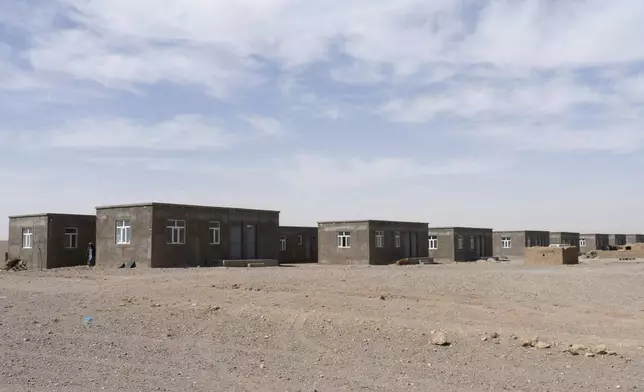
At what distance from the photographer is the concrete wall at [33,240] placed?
125 feet

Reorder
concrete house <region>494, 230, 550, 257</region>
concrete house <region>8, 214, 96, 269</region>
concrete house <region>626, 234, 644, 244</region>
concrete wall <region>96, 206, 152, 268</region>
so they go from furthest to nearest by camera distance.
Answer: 1. concrete house <region>626, 234, 644, 244</region>
2. concrete house <region>494, 230, 550, 257</region>
3. concrete house <region>8, 214, 96, 269</region>
4. concrete wall <region>96, 206, 152, 268</region>

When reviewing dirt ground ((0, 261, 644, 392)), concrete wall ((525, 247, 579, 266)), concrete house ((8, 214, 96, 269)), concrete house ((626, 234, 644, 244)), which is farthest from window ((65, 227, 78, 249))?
concrete house ((626, 234, 644, 244))

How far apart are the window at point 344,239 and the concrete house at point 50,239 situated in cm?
1570

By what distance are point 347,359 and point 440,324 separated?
3563mm

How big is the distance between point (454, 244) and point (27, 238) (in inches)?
1236

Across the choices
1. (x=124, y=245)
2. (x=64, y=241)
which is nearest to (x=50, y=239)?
(x=64, y=241)

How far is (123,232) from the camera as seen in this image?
34.9 metres

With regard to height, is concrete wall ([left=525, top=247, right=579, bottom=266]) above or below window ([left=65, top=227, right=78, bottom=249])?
below

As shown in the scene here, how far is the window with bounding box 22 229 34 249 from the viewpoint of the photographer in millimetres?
39156

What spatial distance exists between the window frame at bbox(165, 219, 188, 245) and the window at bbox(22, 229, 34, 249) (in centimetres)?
1046

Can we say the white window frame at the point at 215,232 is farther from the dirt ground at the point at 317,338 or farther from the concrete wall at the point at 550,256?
the concrete wall at the point at 550,256

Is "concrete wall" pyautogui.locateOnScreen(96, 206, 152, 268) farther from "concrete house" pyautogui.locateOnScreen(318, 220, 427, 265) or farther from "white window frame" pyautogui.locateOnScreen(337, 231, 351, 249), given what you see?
"white window frame" pyautogui.locateOnScreen(337, 231, 351, 249)

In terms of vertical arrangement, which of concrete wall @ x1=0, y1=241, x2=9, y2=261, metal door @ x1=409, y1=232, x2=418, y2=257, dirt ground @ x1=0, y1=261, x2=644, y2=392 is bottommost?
dirt ground @ x1=0, y1=261, x2=644, y2=392

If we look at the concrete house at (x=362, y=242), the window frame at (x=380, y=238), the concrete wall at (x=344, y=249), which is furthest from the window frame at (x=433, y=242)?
the concrete wall at (x=344, y=249)
